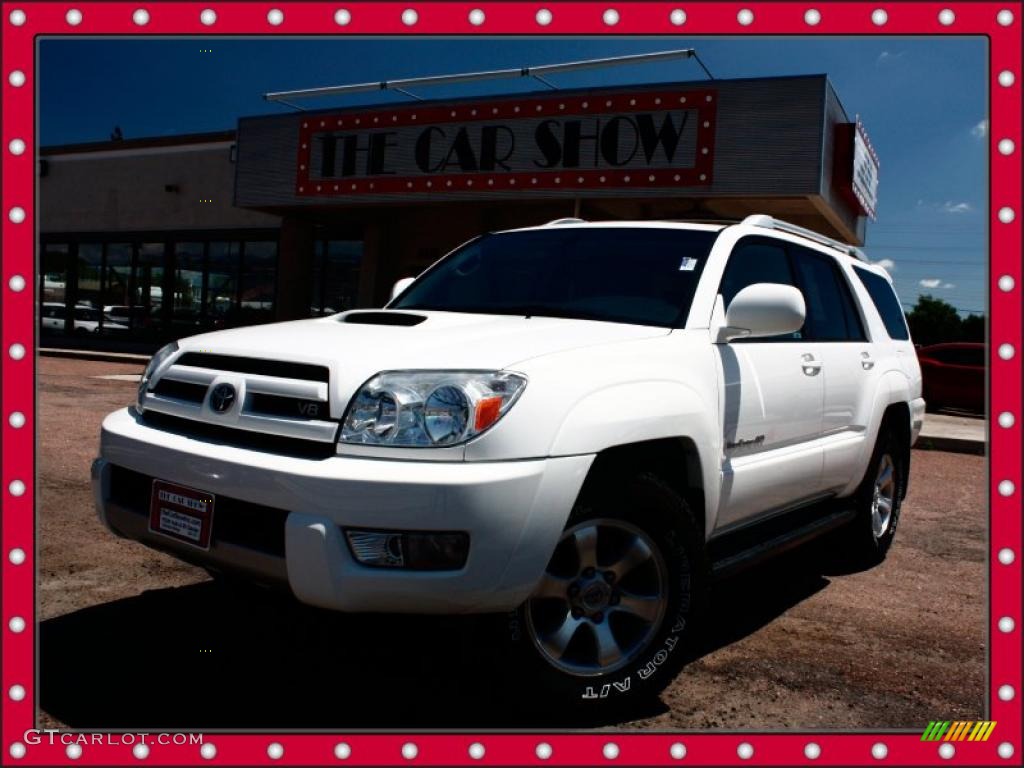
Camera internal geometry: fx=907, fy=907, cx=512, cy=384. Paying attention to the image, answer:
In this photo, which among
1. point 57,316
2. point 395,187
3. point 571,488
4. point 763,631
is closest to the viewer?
point 571,488

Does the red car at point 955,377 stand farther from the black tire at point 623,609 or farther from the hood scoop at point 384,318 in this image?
the hood scoop at point 384,318

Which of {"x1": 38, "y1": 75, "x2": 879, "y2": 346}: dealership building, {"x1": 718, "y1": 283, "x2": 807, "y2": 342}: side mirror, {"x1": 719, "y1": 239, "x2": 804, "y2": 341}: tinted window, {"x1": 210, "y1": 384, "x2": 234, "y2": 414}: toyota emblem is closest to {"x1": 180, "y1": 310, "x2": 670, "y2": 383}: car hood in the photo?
{"x1": 210, "y1": 384, "x2": 234, "y2": 414}: toyota emblem

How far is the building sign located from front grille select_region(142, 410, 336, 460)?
11375 mm

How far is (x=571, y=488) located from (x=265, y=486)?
0.86 meters

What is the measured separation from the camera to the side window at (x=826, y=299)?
14.5ft

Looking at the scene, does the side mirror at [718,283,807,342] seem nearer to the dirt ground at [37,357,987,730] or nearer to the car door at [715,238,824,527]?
the car door at [715,238,824,527]

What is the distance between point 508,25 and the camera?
2258 millimetres

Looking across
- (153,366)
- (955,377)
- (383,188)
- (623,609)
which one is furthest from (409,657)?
(955,377)

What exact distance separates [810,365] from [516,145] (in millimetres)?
11350

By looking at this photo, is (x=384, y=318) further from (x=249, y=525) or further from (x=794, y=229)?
(x=794, y=229)

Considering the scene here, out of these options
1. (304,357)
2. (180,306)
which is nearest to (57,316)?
(180,306)

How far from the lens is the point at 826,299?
4664 millimetres

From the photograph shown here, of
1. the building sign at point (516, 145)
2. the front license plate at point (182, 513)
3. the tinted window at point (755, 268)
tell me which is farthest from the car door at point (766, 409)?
the building sign at point (516, 145)
